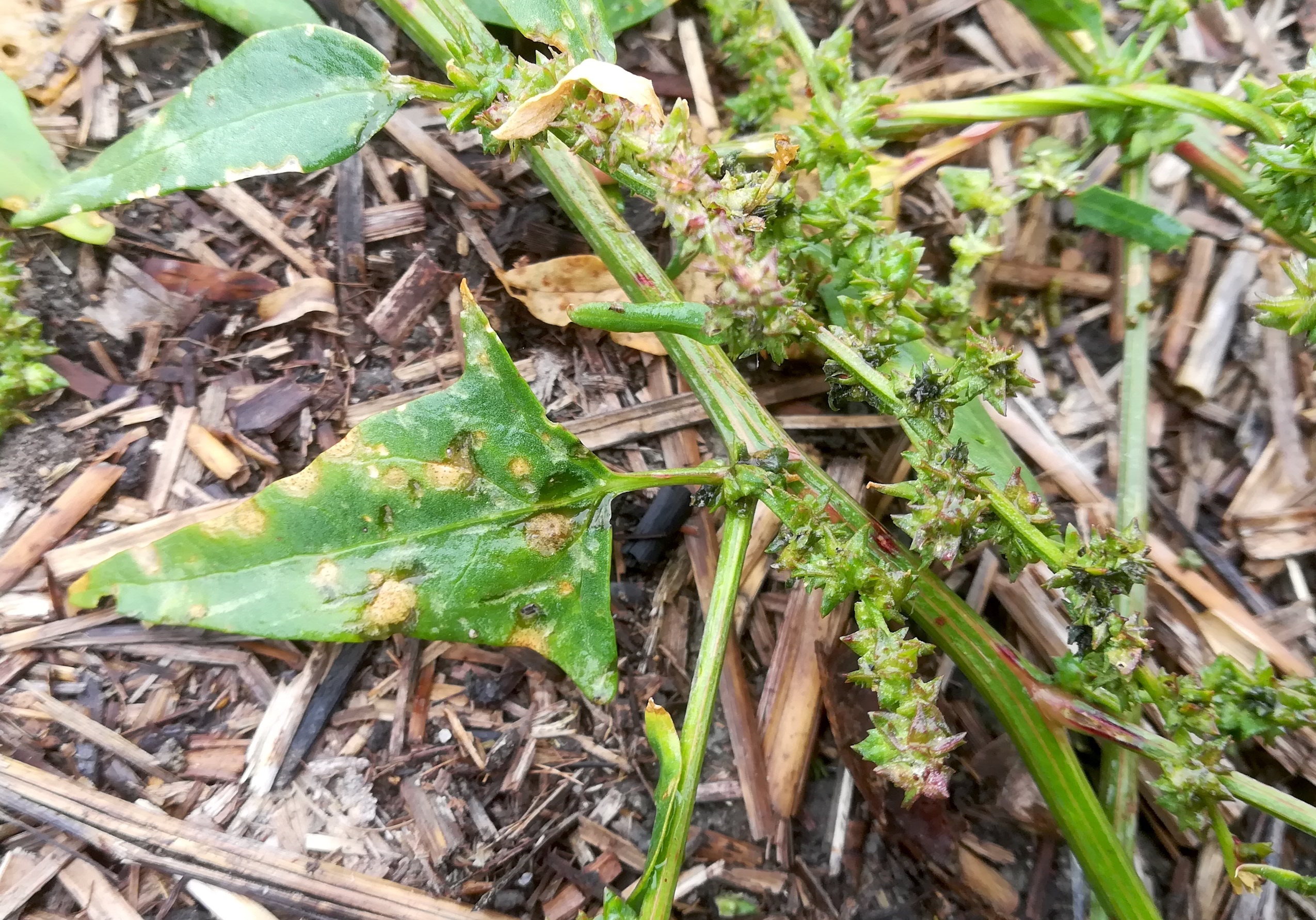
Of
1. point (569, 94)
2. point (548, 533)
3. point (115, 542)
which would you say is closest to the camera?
point (569, 94)

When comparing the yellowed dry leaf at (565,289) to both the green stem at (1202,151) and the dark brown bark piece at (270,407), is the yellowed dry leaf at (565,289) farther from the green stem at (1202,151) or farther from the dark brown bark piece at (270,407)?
the green stem at (1202,151)

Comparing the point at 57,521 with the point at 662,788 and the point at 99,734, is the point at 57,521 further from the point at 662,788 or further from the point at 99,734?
the point at 662,788

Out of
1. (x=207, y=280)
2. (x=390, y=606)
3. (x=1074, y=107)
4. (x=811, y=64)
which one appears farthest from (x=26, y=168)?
(x=1074, y=107)

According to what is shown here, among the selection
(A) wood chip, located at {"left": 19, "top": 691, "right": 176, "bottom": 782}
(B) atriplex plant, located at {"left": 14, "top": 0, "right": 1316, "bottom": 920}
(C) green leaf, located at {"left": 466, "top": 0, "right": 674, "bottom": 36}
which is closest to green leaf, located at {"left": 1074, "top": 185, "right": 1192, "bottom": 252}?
(B) atriplex plant, located at {"left": 14, "top": 0, "right": 1316, "bottom": 920}

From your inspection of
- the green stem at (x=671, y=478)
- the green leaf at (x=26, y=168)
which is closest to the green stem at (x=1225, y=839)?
the green stem at (x=671, y=478)

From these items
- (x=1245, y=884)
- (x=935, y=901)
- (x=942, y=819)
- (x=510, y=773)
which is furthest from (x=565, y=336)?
(x=1245, y=884)

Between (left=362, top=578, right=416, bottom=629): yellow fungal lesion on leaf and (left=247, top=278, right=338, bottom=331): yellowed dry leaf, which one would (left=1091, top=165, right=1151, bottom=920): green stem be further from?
(left=247, top=278, right=338, bottom=331): yellowed dry leaf
